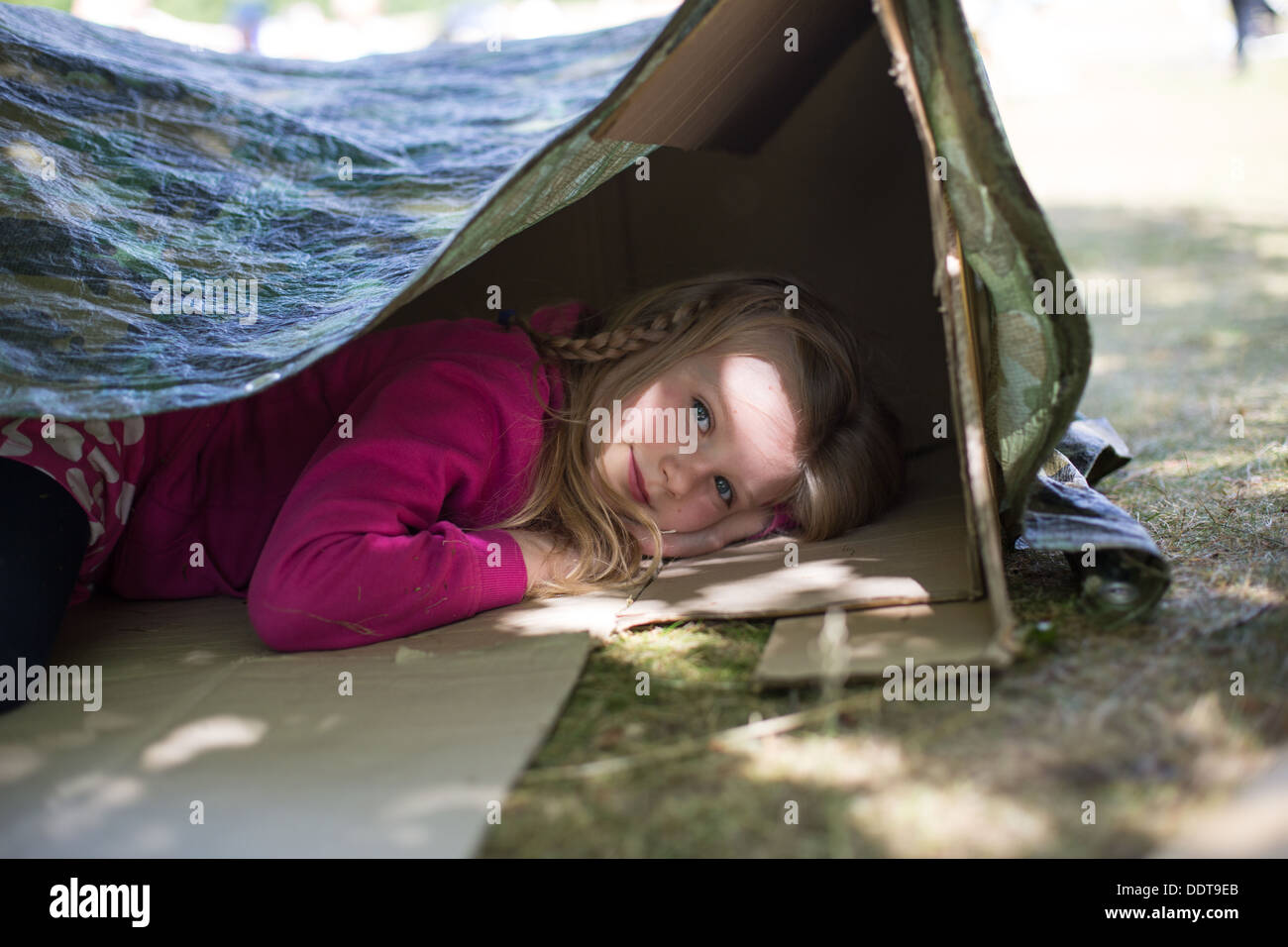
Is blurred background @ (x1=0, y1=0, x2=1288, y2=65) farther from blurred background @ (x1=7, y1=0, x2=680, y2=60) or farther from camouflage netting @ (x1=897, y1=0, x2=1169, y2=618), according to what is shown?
camouflage netting @ (x1=897, y1=0, x2=1169, y2=618)

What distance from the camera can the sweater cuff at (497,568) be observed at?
7.42 feet

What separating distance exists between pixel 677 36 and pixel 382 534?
41.2 inches

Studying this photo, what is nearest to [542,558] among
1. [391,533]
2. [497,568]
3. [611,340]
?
[497,568]

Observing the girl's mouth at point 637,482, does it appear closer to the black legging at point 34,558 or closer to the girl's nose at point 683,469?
the girl's nose at point 683,469

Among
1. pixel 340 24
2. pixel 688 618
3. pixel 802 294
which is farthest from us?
pixel 340 24

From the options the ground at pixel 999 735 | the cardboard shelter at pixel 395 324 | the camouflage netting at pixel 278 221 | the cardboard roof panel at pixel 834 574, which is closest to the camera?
the ground at pixel 999 735

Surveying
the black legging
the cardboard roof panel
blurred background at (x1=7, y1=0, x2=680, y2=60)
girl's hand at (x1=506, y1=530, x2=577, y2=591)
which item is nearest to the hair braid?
girl's hand at (x1=506, y1=530, x2=577, y2=591)

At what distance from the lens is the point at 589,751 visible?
5.31 feet

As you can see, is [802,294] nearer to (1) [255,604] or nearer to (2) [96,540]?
(1) [255,604]

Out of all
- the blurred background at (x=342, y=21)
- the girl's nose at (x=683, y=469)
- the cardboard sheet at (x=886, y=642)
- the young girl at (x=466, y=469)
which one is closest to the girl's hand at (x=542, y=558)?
the young girl at (x=466, y=469)

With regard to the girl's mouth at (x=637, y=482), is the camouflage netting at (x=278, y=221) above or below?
above

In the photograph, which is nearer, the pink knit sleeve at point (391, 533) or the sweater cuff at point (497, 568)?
the pink knit sleeve at point (391, 533)
